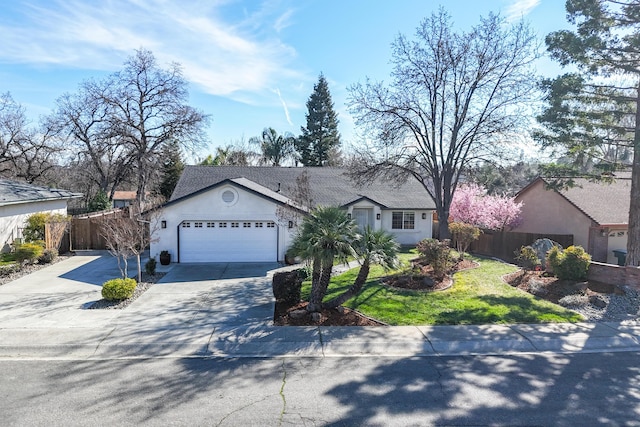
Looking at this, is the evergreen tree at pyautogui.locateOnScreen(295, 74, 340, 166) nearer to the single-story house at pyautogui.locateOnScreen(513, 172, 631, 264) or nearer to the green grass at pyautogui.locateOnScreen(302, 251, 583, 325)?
the single-story house at pyautogui.locateOnScreen(513, 172, 631, 264)

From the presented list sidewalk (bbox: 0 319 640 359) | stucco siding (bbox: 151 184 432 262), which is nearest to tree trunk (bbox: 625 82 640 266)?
sidewalk (bbox: 0 319 640 359)

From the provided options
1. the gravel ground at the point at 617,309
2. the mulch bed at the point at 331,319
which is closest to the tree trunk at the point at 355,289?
the mulch bed at the point at 331,319

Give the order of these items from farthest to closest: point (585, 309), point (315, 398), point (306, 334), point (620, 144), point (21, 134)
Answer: point (21, 134) < point (620, 144) < point (585, 309) < point (306, 334) < point (315, 398)

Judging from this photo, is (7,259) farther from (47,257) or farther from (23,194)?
(23,194)

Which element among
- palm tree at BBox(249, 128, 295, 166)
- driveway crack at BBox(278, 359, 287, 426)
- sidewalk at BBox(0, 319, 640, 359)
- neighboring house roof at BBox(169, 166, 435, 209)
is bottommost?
driveway crack at BBox(278, 359, 287, 426)

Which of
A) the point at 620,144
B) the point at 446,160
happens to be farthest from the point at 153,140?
the point at 620,144

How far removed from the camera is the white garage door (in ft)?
58.9

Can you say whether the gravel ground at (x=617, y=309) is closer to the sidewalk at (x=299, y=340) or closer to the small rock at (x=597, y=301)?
the small rock at (x=597, y=301)

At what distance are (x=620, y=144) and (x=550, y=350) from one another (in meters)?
8.43

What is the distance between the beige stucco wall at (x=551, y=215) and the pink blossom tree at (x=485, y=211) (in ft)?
2.35

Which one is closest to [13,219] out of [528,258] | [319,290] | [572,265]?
[319,290]

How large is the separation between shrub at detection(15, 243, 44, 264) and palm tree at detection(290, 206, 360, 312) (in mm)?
12213

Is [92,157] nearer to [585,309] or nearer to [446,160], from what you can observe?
[446,160]

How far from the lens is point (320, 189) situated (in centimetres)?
2497
